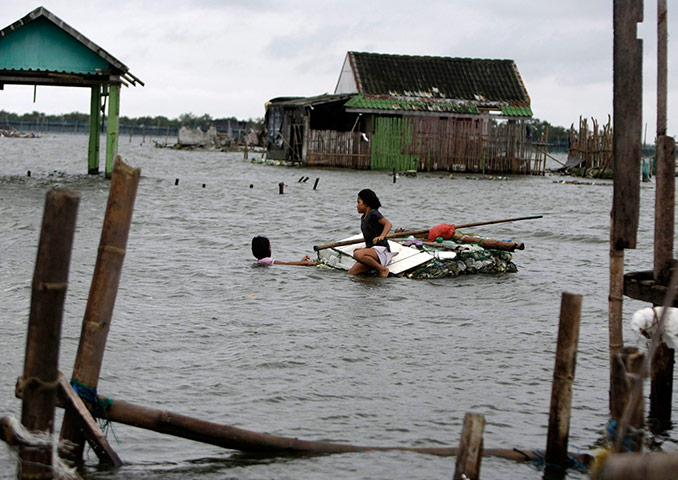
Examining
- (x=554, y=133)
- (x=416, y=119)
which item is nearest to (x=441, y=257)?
(x=416, y=119)

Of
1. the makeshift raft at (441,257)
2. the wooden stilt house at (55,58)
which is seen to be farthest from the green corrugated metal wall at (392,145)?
the makeshift raft at (441,257)

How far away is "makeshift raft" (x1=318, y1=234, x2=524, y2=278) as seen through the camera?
11.7 m

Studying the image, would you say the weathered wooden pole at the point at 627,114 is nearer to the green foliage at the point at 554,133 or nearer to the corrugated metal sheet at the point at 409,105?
the corrugated metal sheet at the point at 409,105

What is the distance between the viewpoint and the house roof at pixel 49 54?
851 inches

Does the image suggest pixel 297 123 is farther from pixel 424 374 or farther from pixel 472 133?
pixel 424 374

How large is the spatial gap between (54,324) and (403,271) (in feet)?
25.8

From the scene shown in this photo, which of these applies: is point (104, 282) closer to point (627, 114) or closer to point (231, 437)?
point (231, 437)

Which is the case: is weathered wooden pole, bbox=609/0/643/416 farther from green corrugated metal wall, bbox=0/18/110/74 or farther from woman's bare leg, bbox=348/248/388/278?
green corrugated metal wall, bbox=0/18/110/74

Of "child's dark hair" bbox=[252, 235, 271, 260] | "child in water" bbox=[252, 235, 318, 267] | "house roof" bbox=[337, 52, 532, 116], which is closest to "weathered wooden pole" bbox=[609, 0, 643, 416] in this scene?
"child in water" bbox=[252, 235, 318, 267]

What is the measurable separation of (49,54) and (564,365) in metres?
19.8

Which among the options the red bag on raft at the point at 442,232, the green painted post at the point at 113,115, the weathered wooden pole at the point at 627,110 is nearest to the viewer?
the weathered wooden pole at the point at 627,110

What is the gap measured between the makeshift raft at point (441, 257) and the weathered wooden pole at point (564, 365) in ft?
21.4

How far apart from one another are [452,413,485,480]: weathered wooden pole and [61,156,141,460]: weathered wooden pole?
1.95 meters

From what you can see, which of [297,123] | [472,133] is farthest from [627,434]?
[297,123]
